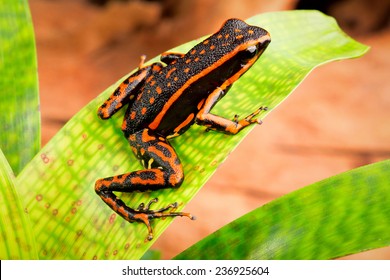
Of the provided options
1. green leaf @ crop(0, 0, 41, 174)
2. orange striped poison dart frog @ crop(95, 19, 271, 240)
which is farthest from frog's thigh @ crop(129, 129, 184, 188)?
green leaf @ crop(0, 0, 41, 174)

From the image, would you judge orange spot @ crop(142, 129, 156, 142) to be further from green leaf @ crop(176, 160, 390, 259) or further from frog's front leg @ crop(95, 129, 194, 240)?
green leaf @ crop(176, 160, 390, 259)

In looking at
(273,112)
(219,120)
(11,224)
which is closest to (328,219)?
(219,120)

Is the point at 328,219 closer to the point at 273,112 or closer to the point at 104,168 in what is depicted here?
the point at 104,168

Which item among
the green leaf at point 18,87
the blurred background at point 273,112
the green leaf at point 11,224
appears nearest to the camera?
the green leaf at point 11,224

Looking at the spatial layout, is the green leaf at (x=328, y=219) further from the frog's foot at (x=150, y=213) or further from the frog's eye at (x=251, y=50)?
the frog's eye at (x=251, y=50)

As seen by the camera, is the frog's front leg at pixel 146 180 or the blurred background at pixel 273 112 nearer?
the frog's front leg at pixel 146 180

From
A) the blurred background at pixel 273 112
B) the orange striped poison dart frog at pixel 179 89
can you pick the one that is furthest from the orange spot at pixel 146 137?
the blurred background at pixel 273 112
